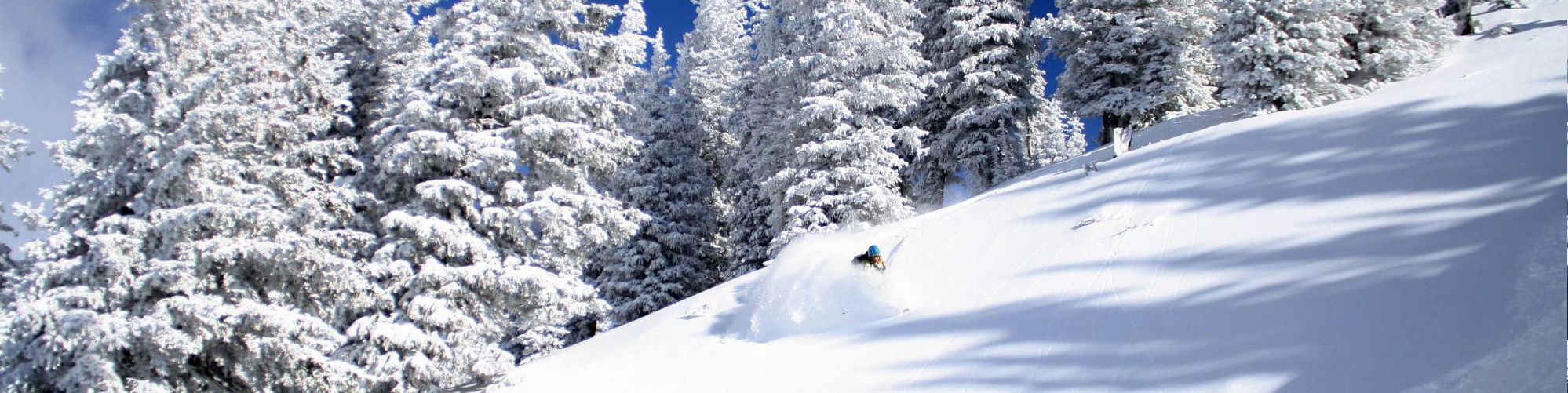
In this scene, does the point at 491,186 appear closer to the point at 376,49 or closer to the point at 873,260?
the point at 376,49

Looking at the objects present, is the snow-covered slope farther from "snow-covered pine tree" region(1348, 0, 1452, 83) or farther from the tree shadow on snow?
"snow-covered pine tree" region(1348, 0, 1452, 83)

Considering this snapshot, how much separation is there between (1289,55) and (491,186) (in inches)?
704

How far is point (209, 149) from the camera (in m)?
11.2

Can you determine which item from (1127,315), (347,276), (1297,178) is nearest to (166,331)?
(347,276)

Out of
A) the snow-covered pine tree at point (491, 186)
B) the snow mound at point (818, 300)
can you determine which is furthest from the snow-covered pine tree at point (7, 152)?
the snow mound at point (818, 300)

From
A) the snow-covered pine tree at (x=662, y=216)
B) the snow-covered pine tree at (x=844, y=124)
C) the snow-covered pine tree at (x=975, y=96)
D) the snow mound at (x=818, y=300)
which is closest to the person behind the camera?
the snow mound at (x=818, y=300)

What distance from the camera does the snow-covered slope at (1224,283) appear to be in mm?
4832

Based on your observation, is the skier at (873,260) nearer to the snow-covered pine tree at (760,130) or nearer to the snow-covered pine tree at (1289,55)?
the snow-covered pine tree at (760,130)

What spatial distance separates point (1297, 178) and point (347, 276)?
13503 millimetres

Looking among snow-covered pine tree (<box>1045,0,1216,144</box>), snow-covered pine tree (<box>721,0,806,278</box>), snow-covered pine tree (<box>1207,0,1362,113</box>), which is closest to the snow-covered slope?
snow-covered pine tree (<box>1207,0,1362,113</box>)

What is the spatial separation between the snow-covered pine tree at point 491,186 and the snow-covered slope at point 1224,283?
4.62 feet

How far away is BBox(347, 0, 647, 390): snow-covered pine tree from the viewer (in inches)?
460

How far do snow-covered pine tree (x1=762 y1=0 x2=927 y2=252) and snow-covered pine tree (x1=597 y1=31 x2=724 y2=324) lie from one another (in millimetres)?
4401

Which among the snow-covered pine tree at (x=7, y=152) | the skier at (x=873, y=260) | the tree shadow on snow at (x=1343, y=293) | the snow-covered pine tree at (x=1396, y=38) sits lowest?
the tree shadow on snow at (x=1343, y=293)
